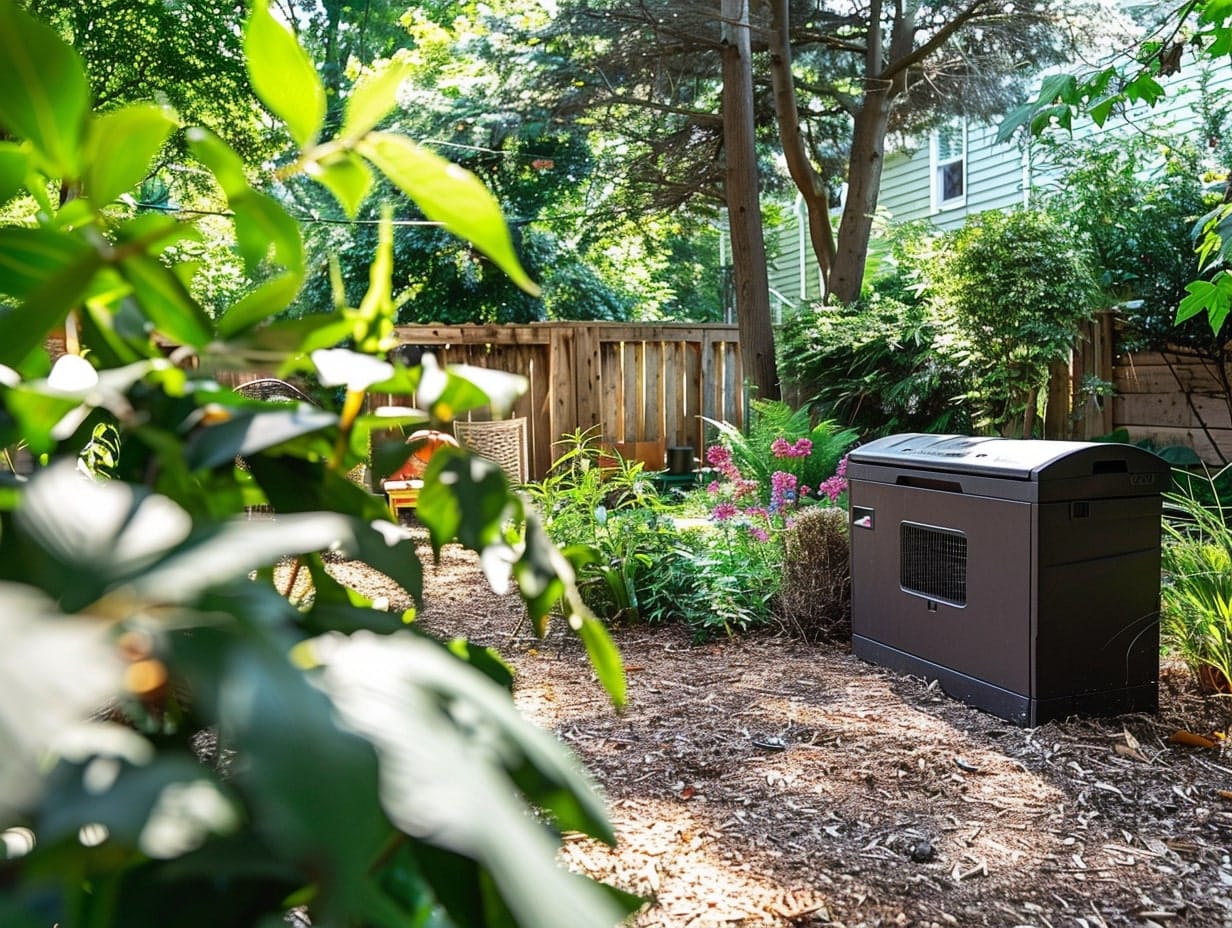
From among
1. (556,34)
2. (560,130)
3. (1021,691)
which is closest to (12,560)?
(1021,691)

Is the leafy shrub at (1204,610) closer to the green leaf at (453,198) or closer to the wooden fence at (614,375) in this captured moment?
the green leaf at (453,198)

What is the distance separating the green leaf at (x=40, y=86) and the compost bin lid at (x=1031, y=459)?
8.72ft

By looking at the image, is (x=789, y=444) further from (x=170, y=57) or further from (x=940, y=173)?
(x=940, y=173)

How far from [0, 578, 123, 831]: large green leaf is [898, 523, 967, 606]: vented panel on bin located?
2.99 m

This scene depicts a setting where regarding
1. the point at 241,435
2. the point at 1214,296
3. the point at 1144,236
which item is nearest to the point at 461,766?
the point at 241,435

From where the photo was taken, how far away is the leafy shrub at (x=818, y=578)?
3.93 m

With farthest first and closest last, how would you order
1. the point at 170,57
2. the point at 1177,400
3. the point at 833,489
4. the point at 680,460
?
1. the point at 170,57
2. the point at 680,460
3. the point at 1177,400
4. the point at 833,489

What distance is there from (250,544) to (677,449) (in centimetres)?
911

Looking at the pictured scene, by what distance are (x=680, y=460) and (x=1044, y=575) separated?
660 cm

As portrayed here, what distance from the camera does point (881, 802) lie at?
2.28 m

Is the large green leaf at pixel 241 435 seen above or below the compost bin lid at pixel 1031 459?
above

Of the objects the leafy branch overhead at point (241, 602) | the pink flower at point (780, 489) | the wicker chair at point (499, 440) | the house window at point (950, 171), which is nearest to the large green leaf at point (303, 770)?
the leafy branch overhead at point (241, 602)

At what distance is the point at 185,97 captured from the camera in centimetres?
988

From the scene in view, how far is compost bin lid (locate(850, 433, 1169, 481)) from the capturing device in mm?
2699
